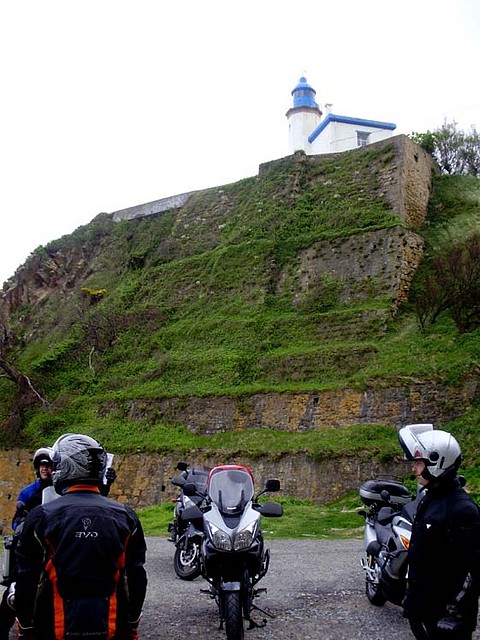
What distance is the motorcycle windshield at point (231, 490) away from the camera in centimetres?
600

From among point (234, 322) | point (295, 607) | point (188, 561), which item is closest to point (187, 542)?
point (188, 561)

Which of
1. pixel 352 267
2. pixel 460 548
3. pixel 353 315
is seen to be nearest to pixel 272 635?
pixel 460 548

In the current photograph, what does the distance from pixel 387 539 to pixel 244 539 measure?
4.74 ft

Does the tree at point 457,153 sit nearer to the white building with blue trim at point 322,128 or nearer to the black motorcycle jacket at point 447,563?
the white building with blue trim at point 322,128

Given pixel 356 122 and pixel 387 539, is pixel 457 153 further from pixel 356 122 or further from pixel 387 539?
pixel 387 539

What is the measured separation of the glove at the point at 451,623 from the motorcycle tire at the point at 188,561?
4.83 metres

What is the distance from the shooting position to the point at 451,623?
12.3ft

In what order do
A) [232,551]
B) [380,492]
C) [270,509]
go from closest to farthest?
[232,551] → [270,509] → [380,492]

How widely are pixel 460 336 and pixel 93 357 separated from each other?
14.4 metres

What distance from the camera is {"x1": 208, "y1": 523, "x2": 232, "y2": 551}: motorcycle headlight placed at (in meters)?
5.57

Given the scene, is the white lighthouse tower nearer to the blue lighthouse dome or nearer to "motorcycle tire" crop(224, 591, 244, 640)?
the blue lighthouse dome

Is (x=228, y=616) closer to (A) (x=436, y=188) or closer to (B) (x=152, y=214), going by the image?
(A) (x=436, y=188)

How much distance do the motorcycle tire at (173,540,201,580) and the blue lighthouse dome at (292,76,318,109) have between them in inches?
1325

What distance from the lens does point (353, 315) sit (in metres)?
21.1
